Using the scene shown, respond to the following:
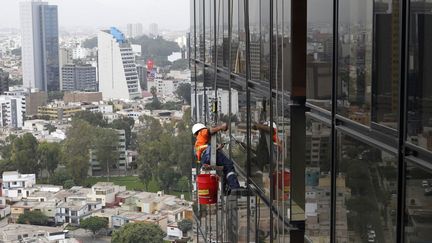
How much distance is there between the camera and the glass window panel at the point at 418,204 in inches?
129

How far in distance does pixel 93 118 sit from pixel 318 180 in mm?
65594

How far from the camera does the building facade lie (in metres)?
3.45

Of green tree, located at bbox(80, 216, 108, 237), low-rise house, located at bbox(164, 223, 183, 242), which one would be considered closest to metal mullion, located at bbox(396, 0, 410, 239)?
low-rise house, located at bbox(164, 223, 183, 242)

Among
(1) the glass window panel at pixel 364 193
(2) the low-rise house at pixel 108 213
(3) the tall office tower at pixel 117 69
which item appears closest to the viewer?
(1) the glass window panel at pixel 364 193

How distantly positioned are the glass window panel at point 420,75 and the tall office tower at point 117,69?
75.4 meters

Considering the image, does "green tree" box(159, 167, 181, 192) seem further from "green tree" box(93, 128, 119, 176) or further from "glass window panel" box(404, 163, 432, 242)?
"glass window panel" box(404, 163, 432, 242)

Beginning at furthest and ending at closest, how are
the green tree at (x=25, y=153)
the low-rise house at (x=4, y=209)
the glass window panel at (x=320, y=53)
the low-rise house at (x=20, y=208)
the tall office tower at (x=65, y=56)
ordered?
the tall office tower at (x=65, y=56) → the green tree at (x=25, y=153) → the low-rise house at (x=4, y=209) → the low-rise house at (x=20, y=208) → the glass window panel at (x=320, y=53)

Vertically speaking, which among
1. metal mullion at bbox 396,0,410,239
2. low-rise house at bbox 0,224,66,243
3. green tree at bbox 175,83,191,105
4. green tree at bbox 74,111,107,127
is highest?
metal mullion at bbox 396,0,410,239

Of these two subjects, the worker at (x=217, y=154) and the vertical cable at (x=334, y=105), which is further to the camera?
the worker at (x=217, y=154)

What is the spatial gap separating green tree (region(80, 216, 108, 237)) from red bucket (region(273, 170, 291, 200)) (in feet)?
154

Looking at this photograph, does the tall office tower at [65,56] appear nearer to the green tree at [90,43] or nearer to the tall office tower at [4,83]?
the green tree at [90,43]

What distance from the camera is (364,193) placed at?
13.7 ft

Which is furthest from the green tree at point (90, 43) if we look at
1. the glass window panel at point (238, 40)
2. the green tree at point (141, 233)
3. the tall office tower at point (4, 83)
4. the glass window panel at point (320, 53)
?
the glass window panel at point (320, 53)

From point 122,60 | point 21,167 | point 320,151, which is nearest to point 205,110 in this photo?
point 320,151
